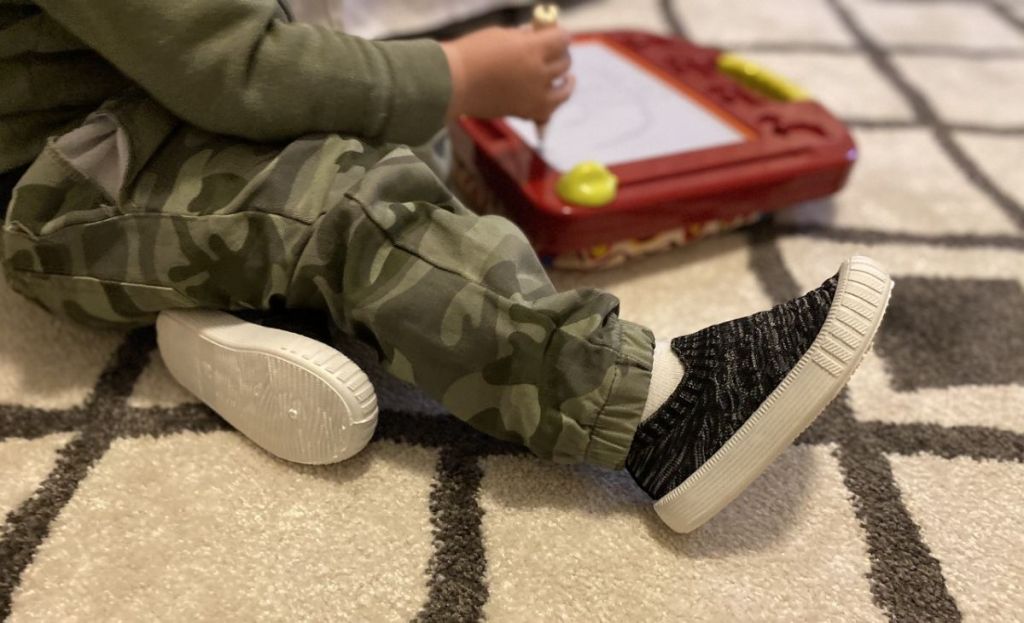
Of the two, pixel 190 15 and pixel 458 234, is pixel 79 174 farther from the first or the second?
pixel 458 234

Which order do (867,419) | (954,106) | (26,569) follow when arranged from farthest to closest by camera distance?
(954,106) → (867,419) → (26,569)

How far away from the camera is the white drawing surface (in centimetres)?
79

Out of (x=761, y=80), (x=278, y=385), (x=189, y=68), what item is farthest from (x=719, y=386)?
(x=761, y=80)

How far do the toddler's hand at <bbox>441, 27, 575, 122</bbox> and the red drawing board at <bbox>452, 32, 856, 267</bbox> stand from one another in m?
0.06

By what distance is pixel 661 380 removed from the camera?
1.71 feet

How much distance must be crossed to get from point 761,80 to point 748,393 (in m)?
0.55

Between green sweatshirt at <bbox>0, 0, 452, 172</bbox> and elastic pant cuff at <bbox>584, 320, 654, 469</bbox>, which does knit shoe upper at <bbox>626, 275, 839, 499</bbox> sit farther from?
green sweatshirt at <bbox>0, 0, 452, 172</bbox>

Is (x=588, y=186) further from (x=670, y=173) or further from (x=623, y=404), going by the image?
(x=623, y=404)

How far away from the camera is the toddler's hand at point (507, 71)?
0.66 meters

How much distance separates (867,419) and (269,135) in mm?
467

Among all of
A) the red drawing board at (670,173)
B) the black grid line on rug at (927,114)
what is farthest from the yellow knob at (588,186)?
the black grid line on rug at (927,114)

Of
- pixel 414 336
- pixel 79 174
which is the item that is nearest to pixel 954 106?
pixel 414 336

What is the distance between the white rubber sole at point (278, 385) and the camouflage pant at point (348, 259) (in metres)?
0.02

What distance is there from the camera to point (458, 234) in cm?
51
